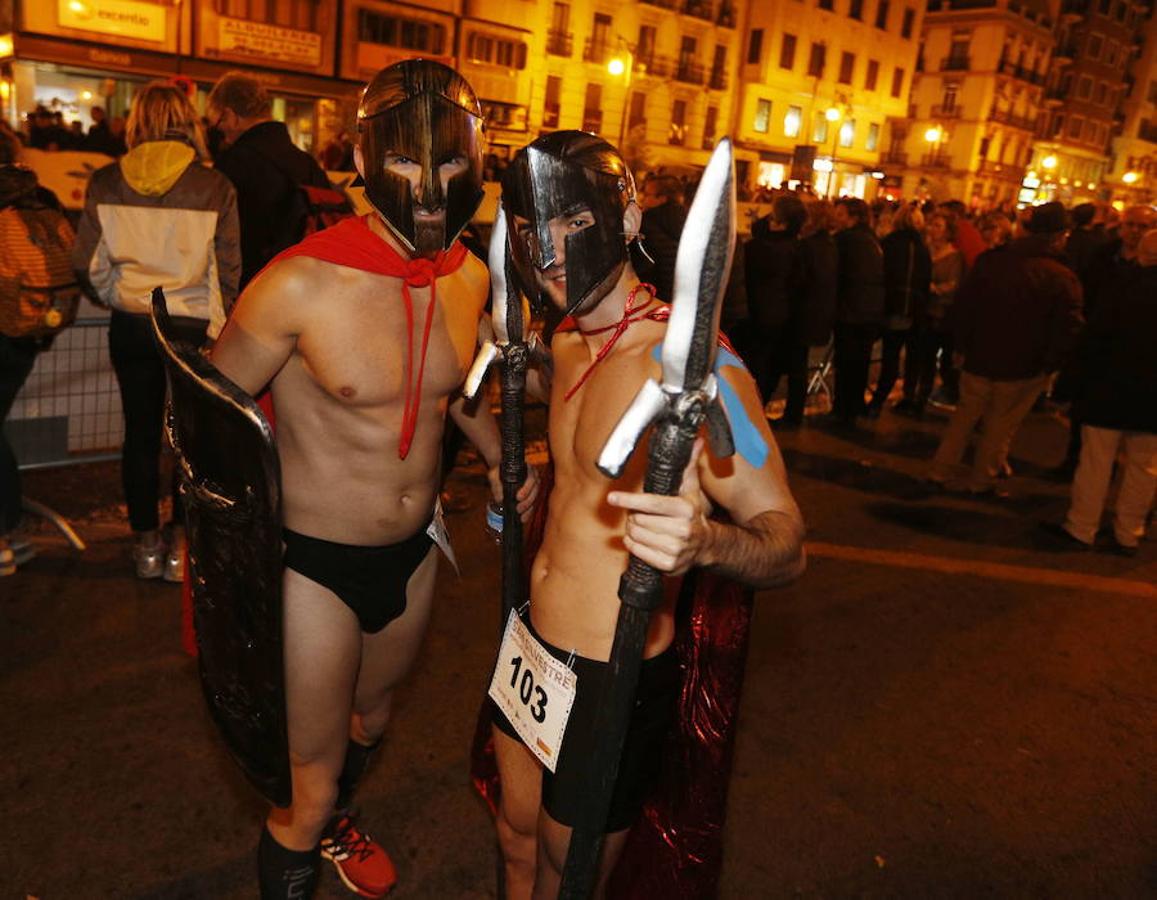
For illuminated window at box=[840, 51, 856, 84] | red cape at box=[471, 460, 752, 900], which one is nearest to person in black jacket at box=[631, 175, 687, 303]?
red cape at box=[471, 460, 752, 900]

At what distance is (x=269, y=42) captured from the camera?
907 inches

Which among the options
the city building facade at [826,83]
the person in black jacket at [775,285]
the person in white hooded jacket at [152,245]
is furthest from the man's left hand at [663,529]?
the city building facade at [826,83]

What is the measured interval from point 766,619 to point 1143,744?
170 centimetres

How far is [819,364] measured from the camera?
9555 mm

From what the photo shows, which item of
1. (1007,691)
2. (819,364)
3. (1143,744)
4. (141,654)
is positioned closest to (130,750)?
(141,654)

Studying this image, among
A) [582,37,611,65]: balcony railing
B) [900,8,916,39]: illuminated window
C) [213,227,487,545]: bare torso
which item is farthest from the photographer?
[900,8,916,39]: illuminated window

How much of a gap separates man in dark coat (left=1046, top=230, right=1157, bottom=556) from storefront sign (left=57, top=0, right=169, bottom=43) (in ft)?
69.3

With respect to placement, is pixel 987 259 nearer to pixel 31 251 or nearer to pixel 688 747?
pixel 688 747

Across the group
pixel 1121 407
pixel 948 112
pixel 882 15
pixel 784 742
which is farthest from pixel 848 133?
pixel 784 742

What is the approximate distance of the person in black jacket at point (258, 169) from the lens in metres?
4.64

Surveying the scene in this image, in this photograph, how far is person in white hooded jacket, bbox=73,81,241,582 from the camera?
3.96 m

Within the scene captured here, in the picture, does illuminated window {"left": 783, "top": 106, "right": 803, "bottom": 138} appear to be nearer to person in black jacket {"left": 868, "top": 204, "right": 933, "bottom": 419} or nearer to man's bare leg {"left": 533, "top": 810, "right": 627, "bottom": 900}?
person in black jacket {"left": 868, "top": 204, "right": 933, "bottom": 419}

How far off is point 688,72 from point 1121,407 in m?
36.9

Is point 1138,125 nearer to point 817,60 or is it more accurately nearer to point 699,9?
point 817,60
